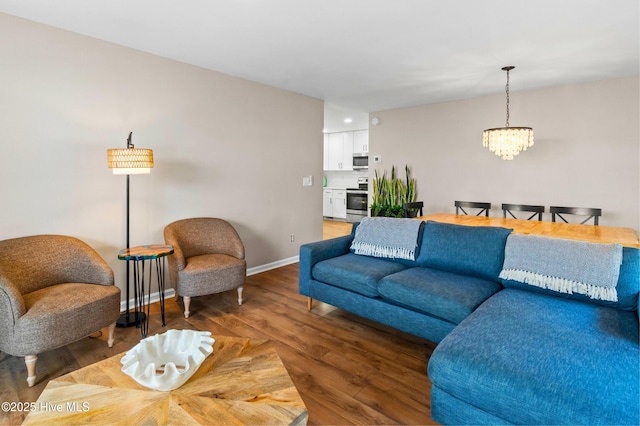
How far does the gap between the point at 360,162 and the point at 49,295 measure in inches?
274

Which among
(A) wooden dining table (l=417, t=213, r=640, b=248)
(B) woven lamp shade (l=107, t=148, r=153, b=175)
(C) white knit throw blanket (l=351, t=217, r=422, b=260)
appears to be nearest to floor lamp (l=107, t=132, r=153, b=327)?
(B) woven lamp shade (l=107, t=148, r=153, b=175)

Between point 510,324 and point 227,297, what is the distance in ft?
8.67

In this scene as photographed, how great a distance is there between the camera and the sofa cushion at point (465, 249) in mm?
2518

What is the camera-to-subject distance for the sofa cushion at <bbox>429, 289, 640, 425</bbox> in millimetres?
1222

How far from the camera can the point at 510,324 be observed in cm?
175

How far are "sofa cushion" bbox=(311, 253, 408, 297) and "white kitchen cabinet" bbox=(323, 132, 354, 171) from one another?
19.4 ft

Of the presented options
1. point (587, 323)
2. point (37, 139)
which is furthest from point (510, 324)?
point (37, 139)

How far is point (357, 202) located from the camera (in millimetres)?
8289

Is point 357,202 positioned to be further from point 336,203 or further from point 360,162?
point 360,162

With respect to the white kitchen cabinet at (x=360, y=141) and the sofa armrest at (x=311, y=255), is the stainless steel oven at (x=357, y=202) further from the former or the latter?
the sofa armrest at (x=311, y=255)

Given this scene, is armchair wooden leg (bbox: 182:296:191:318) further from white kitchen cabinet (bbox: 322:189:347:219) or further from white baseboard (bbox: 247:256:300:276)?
white kitchen cabinet (bbox: 322:189:347:219)

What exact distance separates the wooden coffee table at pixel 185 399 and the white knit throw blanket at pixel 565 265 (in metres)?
1.83

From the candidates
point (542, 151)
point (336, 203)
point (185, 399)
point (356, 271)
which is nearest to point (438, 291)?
point (356, 271)

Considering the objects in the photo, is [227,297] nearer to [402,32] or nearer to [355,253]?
[355,253]
